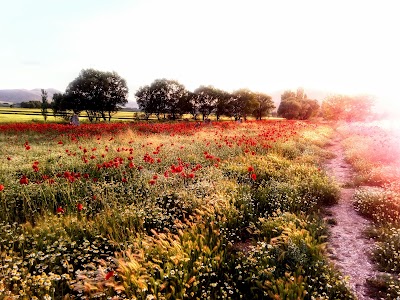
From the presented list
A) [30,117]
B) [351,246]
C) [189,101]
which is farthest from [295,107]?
[351,246]

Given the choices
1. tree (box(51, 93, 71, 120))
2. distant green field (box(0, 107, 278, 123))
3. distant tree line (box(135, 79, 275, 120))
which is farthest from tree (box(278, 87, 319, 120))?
tree (box(51, 93, 71, 120))

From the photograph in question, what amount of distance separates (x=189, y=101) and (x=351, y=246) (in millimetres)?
68023

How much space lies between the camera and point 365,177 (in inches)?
408

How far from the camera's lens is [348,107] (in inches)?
2687

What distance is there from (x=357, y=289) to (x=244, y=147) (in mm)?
10732

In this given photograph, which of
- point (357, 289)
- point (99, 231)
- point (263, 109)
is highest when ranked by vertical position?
point (263, 109)

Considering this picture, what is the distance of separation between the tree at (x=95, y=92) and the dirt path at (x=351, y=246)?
51.8 metres

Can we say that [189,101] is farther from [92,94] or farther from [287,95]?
[287,95]

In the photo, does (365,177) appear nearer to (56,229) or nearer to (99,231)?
(99,231)

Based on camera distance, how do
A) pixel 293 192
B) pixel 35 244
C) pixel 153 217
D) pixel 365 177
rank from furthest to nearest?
pixel 365 177
pixel 293 192
pixel 153 217
pixel 35 244

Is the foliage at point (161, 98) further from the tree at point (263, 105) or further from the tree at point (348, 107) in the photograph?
the tree at point (348, 107)

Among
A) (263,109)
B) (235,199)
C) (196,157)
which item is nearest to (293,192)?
(235,199)

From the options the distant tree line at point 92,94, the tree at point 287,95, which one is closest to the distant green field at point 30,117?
the distant tree line at point 92,94

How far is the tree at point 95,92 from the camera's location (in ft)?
176
